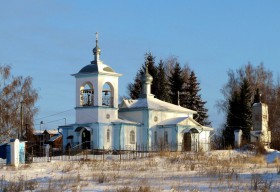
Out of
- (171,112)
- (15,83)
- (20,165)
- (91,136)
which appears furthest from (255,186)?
(15,83)

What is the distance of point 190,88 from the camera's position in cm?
5594

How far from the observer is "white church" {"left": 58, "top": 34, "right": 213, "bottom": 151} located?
131 feet

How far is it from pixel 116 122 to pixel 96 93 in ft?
7.74

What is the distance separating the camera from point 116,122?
132 ft

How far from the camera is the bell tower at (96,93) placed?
131ft

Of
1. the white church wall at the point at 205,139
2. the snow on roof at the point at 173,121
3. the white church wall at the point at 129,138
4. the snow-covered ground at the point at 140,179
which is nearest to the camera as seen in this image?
the snow-covered ground at the point at 140,179

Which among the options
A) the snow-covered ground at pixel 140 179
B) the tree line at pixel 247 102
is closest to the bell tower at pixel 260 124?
the tree line at pixel 247 102

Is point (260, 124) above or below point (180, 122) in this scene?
below

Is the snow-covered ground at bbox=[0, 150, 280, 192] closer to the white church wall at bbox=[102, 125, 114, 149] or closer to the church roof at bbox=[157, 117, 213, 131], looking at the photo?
the white church wall at bbox=[102, 125, 114, 149]

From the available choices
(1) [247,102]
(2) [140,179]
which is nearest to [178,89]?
(1) [247,102]

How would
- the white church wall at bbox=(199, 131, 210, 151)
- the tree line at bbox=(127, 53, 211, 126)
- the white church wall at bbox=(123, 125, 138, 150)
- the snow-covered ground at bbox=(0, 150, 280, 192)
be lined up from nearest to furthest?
the snow-covered ground at bbox=(0, 150, 280, 192)
the white church wall at bbox=(123, 125, 138, 150)
the white church wall at bbox=(199, 131, 210, 151)
the tree line at bbox=(127, 53, 211, 126)

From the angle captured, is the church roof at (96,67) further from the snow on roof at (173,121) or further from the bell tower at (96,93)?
the snow on roof at (173,121)

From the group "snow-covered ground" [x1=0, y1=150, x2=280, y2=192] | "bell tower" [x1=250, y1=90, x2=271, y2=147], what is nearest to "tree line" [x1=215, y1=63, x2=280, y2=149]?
"bell tower" [x1=250, y1=90, x2=271, y2=147]

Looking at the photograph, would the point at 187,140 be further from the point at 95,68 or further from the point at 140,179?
the point at 140,179
